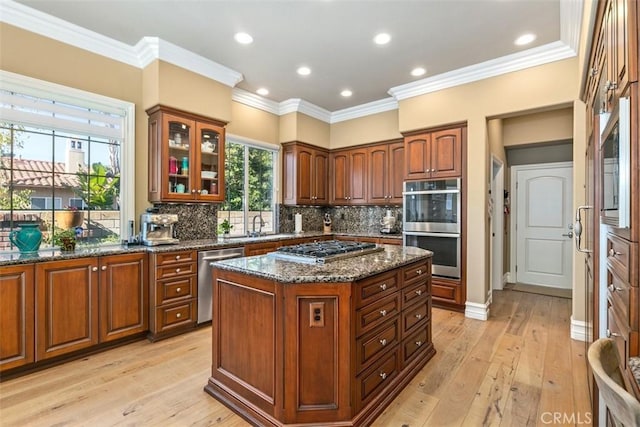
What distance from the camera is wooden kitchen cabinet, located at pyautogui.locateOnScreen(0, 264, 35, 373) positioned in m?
2.33

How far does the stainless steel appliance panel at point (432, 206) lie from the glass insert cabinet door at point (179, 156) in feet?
9.35

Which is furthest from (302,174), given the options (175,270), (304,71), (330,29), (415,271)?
(415,271)

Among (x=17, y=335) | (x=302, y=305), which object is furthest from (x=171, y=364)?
(x=302, y=305)

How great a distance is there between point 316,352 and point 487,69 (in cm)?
369

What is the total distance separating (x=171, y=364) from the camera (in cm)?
264

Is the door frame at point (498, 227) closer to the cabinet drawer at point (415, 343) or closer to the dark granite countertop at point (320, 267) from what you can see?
the cabinet drawer at point (415, 343)

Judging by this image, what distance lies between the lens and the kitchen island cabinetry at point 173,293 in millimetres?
3088

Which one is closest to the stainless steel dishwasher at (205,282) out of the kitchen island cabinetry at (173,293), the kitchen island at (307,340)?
the kitchen island cabinetry at (173,293)

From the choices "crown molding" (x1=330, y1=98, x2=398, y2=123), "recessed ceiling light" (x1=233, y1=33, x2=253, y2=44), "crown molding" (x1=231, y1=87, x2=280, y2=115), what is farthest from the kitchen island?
"crown molding" (x1=330, y1=98, x2=398, y2=123)

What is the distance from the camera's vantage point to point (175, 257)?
3.21 meters

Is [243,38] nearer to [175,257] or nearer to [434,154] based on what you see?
[175,257]

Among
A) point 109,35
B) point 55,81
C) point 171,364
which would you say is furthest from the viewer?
point 109,35

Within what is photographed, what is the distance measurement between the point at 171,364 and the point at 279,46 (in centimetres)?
321

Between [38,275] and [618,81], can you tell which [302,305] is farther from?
[38,275]
